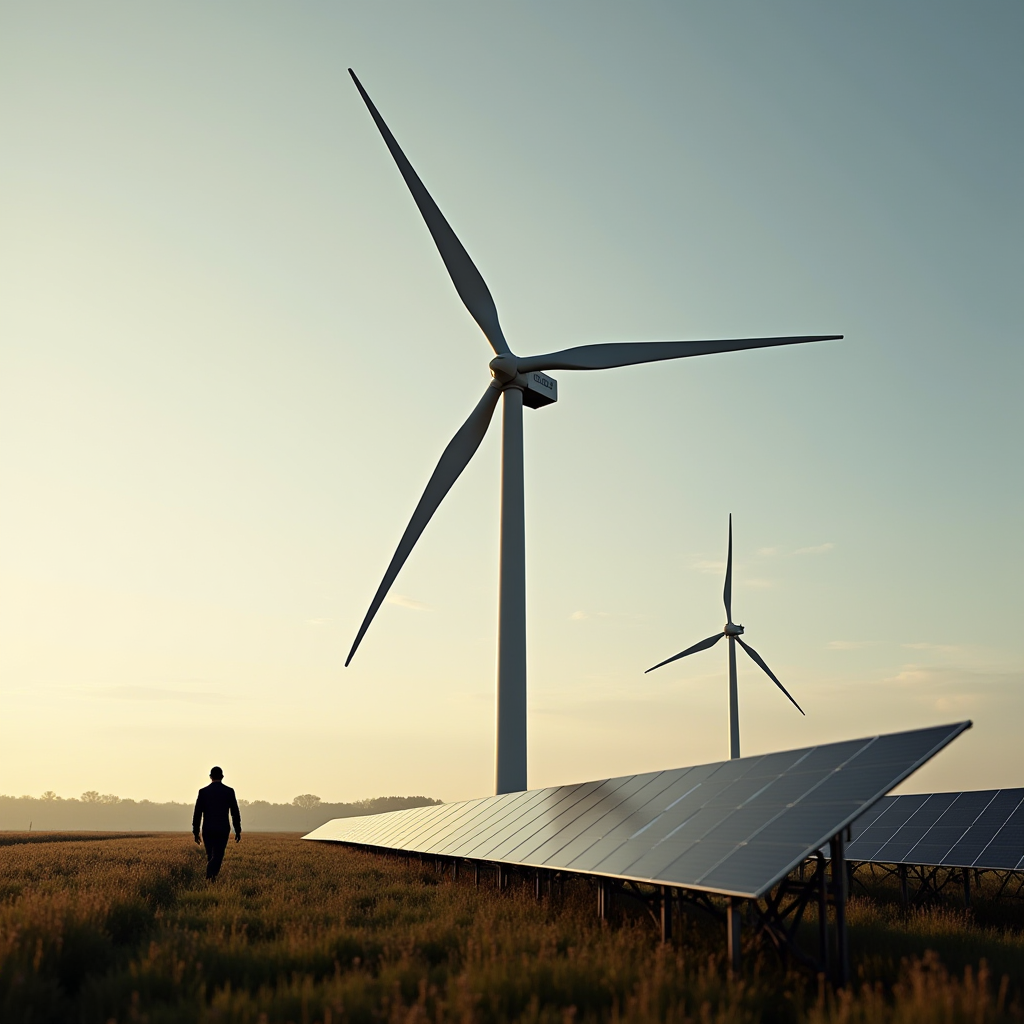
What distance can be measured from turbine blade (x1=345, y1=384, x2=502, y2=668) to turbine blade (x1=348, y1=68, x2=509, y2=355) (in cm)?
266

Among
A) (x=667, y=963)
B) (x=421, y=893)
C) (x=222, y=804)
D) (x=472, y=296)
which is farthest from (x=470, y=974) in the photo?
(x=472, y=296)

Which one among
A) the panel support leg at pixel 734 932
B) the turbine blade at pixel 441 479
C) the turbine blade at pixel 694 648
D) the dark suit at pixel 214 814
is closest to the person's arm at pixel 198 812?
the dark suit at pixel 214 814

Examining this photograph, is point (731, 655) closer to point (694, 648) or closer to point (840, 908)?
point (694, 648)

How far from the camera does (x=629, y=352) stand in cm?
3431

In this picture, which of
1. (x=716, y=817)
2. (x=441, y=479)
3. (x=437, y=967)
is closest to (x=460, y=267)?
(x=441, y=479)

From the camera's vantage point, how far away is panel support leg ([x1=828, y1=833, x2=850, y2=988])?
1021cm

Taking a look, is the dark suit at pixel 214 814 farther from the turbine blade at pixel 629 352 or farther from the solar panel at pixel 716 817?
the turbine blade at pixel 629 352

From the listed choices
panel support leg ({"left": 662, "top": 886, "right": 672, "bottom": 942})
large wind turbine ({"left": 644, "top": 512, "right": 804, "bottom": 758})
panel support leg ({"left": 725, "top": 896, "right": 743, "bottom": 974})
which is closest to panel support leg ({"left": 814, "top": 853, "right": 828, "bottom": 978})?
panel support leg ({"left": 725, "top": 896, "right": 743, "bottom": 974})

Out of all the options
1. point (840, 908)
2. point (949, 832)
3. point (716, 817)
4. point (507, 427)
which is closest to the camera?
point (840, 908)

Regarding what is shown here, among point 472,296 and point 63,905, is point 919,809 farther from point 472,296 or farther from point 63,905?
point 63,905

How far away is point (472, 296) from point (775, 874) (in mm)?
27640

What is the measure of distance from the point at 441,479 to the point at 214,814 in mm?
13956

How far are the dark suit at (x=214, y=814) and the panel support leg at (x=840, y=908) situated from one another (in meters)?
15.0

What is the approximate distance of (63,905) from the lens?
501 inches
